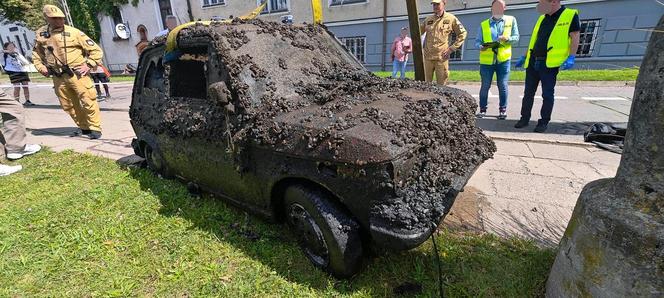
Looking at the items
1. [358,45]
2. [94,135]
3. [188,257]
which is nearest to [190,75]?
[188,257]

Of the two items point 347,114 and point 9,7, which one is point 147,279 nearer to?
point 347,114

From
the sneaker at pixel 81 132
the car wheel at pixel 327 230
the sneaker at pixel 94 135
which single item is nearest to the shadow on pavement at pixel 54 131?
the sneaker at pixel 81 132

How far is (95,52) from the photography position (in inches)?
247

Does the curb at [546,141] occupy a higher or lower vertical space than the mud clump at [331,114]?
lower

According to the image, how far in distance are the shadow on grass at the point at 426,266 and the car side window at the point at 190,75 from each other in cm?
135

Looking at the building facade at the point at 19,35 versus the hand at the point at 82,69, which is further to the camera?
the building facade at the point at 19,35

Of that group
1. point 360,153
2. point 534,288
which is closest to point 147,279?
point 360,153

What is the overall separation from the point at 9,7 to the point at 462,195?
34.7m

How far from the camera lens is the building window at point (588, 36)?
41.7 feet

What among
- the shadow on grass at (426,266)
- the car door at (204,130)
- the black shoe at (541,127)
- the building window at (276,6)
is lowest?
the shadow on grass at (426,266)

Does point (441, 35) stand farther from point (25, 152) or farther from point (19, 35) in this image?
point (19, 35)

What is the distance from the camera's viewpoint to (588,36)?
42.7 feet

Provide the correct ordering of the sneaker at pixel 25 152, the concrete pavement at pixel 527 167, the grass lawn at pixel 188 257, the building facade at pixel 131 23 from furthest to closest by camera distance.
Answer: the building facade at pixel 131 23, the sneaker at pixel 25 152, the concrete pavement at pixel 527 167, the grass lawn at pixel 188 257

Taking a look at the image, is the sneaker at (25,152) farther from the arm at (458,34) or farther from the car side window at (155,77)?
the arm at (458,34)
